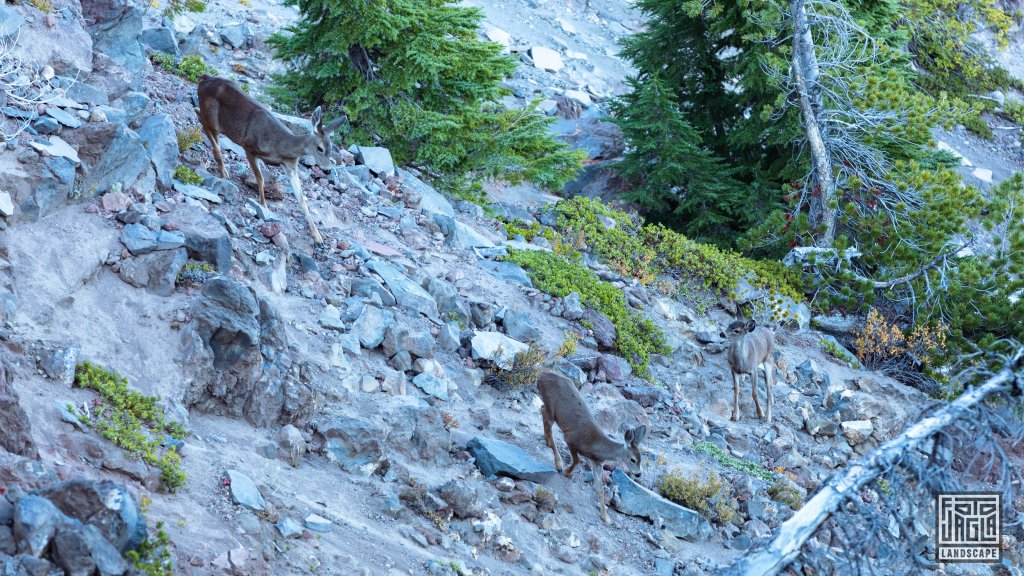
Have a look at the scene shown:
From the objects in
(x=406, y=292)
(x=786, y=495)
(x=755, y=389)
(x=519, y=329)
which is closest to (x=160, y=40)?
(x=406, y=292)

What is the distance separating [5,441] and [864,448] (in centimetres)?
1150

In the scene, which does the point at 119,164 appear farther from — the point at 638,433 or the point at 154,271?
the point at 638,433

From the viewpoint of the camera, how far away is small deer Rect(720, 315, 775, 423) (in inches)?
509

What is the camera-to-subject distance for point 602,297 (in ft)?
45.3

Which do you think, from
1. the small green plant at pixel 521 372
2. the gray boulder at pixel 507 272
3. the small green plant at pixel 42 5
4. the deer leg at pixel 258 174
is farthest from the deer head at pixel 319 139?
the small green plant at pixel 42 5

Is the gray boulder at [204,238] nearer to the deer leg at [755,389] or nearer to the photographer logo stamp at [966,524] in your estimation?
the photographer logo stamp at [966,524]

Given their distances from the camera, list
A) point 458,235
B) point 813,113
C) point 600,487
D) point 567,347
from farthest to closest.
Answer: point 813,113
point 458,235
point 567,347
point 600,487

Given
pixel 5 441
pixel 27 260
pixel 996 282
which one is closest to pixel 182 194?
pixel 27 260

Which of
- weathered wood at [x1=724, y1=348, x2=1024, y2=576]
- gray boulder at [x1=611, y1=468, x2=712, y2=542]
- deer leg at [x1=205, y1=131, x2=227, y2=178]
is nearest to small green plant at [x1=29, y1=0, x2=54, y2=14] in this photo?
deer leg at [x1=205, y1=131, x2=227, y2=178]

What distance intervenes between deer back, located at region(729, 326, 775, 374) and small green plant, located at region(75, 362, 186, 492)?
8.17m

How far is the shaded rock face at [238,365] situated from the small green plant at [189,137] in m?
3.53

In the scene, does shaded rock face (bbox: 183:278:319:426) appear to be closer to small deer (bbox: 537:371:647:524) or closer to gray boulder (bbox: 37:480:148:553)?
small deer (bbox: 537:371:647:524)

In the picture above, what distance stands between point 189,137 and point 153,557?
7.41m

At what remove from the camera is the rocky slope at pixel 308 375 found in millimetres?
6574
